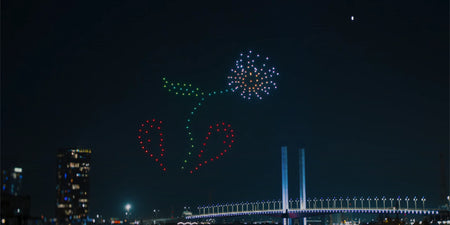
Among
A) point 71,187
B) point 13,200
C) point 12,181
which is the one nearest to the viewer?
point 13,200

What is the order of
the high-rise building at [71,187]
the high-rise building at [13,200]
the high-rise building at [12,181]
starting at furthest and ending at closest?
the high-rise building at [71,187] → the high-rise building at [12,181] → the high-rise building at [13,200]

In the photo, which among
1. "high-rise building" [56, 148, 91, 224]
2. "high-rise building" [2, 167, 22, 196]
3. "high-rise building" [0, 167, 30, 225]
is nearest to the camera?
"high-rise building" [0, 167, 30, 225]

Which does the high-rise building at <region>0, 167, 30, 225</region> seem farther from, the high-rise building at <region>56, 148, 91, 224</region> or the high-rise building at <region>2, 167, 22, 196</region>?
the high-rise building at <region>56, 148, 91, 224</region>

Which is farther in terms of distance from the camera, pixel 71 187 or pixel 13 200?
pixel 71 187

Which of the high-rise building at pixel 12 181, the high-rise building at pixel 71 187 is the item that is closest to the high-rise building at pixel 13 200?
the high-rise building at pixel 12 181

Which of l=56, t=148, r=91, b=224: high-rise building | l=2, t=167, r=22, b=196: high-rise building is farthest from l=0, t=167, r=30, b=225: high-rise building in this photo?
l=56, t=148, r=91, b=224: high-rise building

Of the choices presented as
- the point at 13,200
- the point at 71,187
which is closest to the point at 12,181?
the point at 13,200

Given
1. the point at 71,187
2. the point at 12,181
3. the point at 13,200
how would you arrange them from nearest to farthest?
the point at 13,200 → the point at 12,181 → the point at 71,187

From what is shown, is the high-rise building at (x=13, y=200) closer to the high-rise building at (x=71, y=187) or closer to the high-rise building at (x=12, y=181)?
the high-rise building at (x=12, y=181)

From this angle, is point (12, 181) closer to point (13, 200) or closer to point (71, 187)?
point (13, 200)
